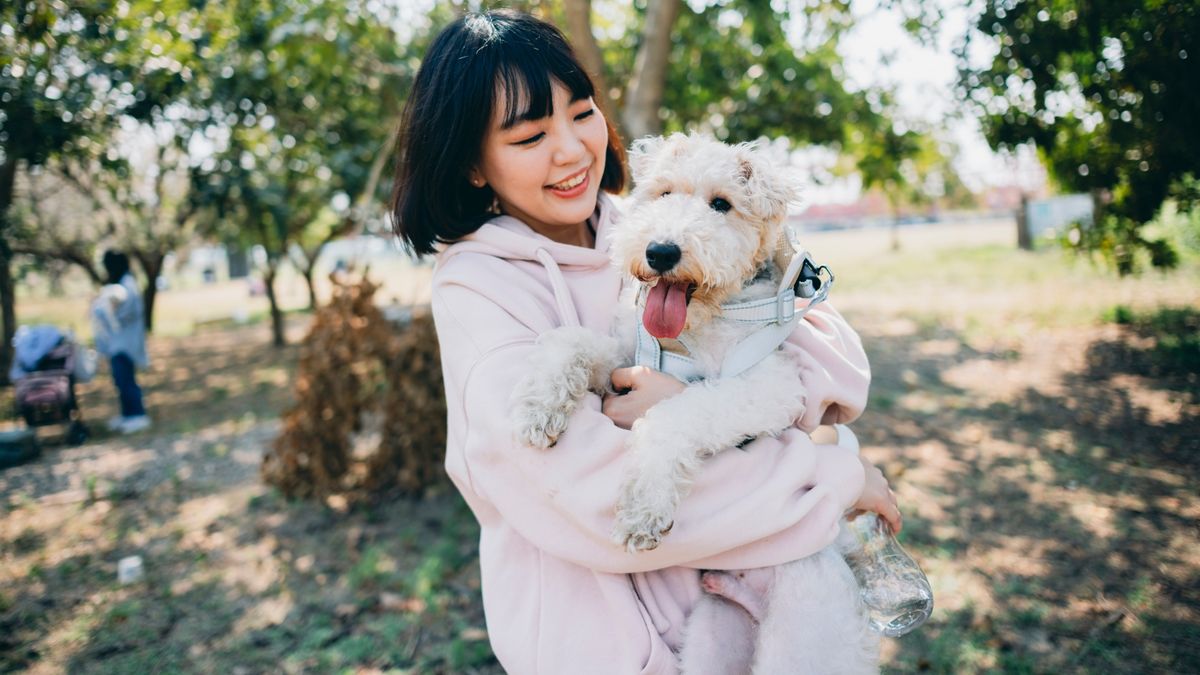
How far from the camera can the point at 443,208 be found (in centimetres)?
219

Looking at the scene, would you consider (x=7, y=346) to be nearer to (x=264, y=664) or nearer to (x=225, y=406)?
(x=225, y=406)

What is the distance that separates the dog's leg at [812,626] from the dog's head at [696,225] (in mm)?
722

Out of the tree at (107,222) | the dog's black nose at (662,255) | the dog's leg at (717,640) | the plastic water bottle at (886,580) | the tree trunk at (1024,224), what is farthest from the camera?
the tree trunk at (1024,224)

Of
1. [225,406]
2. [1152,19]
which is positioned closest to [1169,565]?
[1152,19]

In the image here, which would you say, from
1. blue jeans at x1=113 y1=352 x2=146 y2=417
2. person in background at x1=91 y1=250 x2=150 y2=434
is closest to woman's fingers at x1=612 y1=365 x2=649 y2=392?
person in background at x1=91 y1=250 x2=150 y2=434

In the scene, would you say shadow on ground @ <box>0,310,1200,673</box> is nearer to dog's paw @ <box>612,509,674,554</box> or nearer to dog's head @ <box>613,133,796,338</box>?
dog's paw @ <box>612,509,674,554</box>

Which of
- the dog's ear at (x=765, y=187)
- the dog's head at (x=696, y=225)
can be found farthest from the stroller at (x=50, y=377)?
the dog's ear at (x=765, y=187)

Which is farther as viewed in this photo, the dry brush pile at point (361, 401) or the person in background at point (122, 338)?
the person in background at point (122, 338)

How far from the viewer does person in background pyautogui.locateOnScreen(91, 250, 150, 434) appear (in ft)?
29.2

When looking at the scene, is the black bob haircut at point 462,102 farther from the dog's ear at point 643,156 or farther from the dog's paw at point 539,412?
the dog's paw at point 539,412

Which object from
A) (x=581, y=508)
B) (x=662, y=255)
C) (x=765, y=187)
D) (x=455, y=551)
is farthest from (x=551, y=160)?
(x=455, y=551)

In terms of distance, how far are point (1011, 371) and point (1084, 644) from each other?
6.07 metres

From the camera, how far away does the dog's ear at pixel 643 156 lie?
2.18m

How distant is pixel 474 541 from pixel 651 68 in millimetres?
3937
